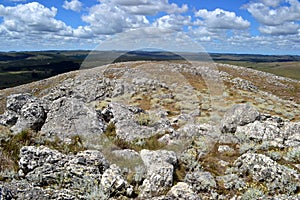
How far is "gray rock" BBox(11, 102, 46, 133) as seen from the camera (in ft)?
44.0

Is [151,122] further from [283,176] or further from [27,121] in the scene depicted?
[283,176]

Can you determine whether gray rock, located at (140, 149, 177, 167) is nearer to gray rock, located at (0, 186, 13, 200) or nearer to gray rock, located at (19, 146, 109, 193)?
gray rock, located at (19, 146, 109, 193)

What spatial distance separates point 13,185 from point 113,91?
83.6 ft

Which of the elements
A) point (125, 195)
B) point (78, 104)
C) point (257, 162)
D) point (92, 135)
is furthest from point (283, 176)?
point (78, 104)

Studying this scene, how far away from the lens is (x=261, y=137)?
13.7 m

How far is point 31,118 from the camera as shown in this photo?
13914 mm

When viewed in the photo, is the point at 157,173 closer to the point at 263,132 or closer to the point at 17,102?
the point at 263,132

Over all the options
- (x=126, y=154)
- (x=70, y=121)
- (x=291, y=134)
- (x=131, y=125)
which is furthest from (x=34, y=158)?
(x=291, y=134)

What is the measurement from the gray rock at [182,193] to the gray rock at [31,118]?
8349 mm

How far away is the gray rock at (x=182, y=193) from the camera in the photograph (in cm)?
A: 830

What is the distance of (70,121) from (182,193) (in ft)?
25.7

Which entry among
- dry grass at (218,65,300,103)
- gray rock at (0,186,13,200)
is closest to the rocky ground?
gray rock at (0,186,13,200)

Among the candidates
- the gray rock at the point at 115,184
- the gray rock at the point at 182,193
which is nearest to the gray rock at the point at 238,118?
the gray rock at the point at 182,193

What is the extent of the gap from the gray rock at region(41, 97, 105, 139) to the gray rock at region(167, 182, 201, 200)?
5967mm
